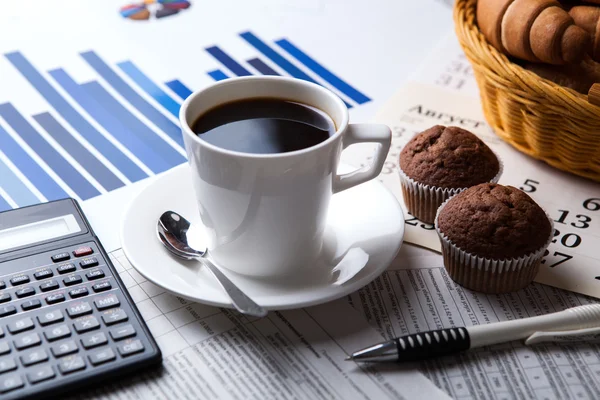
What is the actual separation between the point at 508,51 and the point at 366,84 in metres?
0.27

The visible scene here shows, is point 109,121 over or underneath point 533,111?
underneath

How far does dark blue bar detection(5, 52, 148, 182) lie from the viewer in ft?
3.06

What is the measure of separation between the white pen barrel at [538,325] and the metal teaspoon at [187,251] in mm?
211

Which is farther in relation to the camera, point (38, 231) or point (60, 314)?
point (38, 231)

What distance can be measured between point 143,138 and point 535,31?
544mm

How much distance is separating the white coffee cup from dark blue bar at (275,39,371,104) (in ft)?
1.13

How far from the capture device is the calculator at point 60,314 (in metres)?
0.59

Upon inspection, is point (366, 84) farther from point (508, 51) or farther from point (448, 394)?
point (448, 394)

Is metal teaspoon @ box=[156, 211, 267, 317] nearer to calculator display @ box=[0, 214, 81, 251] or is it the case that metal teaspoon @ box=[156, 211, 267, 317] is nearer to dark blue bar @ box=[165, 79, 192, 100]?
calculator display @ box=[0, 214, 81, 251]

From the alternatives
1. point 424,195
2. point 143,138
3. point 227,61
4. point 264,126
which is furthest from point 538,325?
point 227,61

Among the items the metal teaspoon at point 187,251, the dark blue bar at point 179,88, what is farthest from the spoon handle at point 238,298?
the dark blue bar at point 179,88

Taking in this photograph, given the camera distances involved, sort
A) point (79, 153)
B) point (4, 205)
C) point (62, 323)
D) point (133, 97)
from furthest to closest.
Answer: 1. point (133, 97)
2. point (79, 153)
3. point (4, 205)
4. point (62, 323)

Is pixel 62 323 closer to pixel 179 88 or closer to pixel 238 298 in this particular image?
pixel 238 298

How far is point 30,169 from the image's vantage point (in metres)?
0.92
